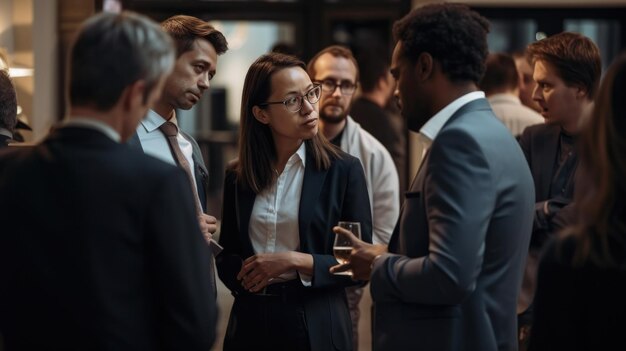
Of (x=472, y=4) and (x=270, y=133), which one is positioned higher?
(x=472, y=4)

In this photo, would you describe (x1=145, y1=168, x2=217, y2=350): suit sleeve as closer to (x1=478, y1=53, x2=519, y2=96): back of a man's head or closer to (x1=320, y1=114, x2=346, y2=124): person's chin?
(x1=320, y1=114, x2=346, y2=124): person's chin

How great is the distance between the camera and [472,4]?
721cm

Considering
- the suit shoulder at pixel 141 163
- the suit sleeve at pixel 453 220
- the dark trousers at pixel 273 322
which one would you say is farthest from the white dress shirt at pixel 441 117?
the dark trousers at pixel 273 322

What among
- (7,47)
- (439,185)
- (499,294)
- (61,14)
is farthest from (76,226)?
(61,14)

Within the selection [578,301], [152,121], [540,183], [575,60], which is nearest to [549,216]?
[540,183]

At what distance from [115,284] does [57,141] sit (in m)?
0.32

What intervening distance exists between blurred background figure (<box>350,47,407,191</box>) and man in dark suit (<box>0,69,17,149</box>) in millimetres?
2592

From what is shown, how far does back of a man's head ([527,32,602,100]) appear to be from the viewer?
3.94 meters

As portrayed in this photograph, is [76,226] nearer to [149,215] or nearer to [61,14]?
[149,215]

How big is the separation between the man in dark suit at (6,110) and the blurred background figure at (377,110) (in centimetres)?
259

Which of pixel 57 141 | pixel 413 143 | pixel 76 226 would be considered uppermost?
pixel 57 141

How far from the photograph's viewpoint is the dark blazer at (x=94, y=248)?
2.10 metres

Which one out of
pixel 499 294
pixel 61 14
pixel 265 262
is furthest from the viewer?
pixel 61 14

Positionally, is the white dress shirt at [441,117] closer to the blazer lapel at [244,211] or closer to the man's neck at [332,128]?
the blazer lapel at [244,211]
